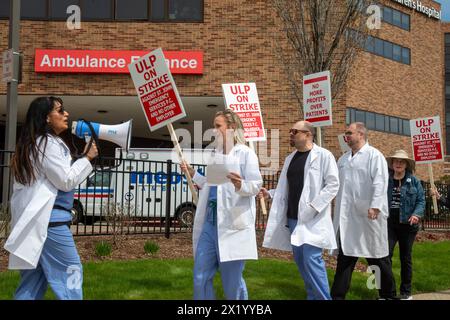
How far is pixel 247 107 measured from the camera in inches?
390

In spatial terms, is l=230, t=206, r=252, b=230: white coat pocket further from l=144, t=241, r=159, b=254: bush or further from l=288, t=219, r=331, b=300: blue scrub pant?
l=144, t=241, r=159, b=254: bush

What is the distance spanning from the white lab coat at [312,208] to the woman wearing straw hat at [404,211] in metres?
1.85

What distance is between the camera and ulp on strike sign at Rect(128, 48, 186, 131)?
670 cm

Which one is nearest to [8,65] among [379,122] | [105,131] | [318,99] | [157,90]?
[157,90]

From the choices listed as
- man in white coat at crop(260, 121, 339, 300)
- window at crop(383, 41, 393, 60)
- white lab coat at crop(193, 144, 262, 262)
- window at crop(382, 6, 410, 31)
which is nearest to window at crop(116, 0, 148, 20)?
window at crop(383, 41, 393, 60)

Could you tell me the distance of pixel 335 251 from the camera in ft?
21.5

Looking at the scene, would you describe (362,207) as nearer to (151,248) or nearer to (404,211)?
(404,211)

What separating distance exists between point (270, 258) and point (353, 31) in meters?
5.50

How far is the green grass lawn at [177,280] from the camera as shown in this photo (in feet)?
21.9

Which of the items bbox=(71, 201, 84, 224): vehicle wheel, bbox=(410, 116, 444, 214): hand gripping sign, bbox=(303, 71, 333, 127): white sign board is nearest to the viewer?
bbox=(303, 71, 333, 127): white sign board

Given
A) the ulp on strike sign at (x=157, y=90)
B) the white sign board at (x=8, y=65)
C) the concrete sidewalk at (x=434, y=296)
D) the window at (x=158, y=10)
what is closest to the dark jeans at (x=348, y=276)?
the concrete sidewalk at (x=434, y=296)

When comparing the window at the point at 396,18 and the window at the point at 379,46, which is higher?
the window at the point at 396,18

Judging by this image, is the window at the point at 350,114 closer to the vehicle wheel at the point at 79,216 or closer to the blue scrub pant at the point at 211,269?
the vehicle wheel at the point at 79,216

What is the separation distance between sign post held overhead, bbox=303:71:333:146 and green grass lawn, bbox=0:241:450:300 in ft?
6.91
